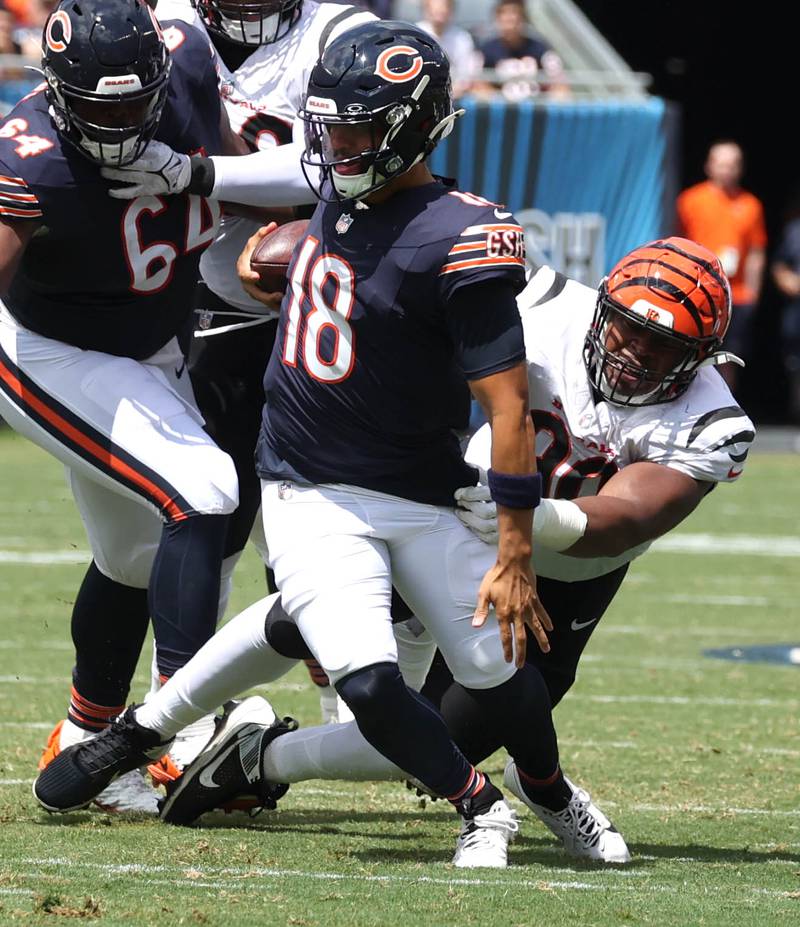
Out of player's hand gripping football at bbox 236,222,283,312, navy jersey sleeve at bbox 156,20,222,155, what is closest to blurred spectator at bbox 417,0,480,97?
navy jersey sleeve at bbox 156,20,222,155

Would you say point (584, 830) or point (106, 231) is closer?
point (584, 830)

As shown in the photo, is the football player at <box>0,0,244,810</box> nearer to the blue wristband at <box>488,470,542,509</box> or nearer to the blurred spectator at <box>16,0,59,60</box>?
the blue wristband at <box>488,470,542,509</box>

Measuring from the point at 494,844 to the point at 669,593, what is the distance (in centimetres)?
431

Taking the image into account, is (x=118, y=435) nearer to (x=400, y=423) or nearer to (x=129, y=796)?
(x=400, y=423)

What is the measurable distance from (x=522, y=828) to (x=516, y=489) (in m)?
1.21

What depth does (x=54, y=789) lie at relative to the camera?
13.0ft

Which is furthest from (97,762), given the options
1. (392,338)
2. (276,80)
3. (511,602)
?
(276,80)

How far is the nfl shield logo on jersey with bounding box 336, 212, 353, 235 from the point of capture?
3.57m

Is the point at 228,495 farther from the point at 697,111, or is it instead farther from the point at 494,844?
the point at 697,111

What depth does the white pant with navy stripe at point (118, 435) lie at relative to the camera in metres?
3.94

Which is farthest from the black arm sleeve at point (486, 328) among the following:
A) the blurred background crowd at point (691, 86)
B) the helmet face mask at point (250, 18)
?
the blurred background crowd at point (691, 86)

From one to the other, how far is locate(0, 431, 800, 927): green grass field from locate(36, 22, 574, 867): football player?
319 mm

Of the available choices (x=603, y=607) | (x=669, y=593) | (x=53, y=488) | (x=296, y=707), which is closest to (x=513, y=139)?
(x=53, y=488)

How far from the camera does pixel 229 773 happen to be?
3975 millimetres
